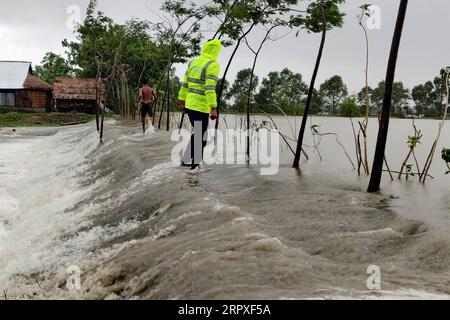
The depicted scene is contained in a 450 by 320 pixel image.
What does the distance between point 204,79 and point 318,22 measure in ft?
16.7

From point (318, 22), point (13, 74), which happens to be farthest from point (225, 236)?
point (13, 74)

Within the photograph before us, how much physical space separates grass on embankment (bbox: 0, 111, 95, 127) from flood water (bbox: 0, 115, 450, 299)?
78.8 feet

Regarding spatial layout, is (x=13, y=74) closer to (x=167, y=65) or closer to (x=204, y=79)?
(x=167, y=65)

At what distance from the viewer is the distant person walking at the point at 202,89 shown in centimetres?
877

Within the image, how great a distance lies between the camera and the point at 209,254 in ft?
15.0

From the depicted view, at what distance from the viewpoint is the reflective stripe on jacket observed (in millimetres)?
8758

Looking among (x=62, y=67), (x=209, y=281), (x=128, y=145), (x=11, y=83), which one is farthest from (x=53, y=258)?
(x=62, y=67)

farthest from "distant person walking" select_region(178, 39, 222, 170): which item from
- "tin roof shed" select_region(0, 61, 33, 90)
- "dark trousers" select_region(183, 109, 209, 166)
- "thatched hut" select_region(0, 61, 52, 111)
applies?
"tin roof shed" select_region(0, 61, 33, 90)

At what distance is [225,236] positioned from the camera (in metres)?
5.21

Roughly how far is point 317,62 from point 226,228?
5.56m

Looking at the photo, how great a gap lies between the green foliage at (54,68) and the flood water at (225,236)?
166ft

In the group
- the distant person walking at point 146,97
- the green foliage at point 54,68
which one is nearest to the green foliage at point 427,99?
the green foliage at point 54,68

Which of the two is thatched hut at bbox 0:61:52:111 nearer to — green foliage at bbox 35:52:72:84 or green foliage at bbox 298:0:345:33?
green foliage at bbox 35:52:72:84

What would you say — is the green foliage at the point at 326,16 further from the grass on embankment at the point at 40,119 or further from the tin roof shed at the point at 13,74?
the tin roof shed at the point at 13,74
